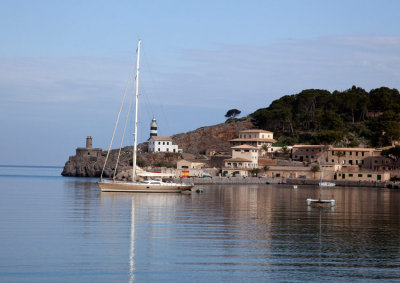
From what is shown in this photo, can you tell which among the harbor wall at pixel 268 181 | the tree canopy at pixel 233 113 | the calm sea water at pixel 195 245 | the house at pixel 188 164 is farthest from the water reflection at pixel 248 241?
the tree canopy at pixel 233 113

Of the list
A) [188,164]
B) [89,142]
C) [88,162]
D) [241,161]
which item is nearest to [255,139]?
[241,161]

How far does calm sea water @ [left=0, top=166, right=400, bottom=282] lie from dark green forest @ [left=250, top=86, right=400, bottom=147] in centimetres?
7079

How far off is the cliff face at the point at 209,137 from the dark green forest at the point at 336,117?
4.88 m

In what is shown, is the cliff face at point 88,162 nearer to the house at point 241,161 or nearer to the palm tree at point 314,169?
the house at point 241,161

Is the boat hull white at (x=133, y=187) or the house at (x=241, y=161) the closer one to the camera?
the boat hull white at (x=133, y=187)

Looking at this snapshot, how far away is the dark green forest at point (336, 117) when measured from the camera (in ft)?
362

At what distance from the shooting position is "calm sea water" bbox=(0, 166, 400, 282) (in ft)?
65.9

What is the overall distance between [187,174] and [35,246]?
7546 centimetres

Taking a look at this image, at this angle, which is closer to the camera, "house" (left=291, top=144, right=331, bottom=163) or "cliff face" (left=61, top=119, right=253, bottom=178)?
"house" (left=291, top=144, right=331, bottom=163)

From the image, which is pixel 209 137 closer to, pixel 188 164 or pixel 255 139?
pixel 255 139

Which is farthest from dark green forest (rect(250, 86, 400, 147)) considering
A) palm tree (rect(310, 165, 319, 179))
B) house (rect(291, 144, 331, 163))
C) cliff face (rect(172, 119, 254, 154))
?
palm tree (rect(310, 165, 319, 179))

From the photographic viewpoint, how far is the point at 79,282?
18547 millimetres

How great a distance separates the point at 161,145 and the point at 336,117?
35.7 m

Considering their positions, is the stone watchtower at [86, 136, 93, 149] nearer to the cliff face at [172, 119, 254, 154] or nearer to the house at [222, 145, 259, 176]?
the cliff face at [172, 119, 254, 154]
